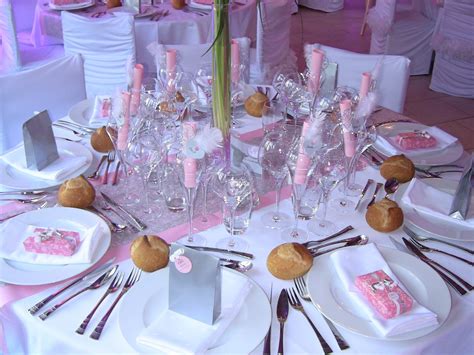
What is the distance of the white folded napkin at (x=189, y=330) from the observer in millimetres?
1014

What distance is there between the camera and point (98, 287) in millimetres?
1191

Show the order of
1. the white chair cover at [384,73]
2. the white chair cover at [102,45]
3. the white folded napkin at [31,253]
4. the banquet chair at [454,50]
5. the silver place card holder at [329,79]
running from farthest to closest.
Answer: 1. the banquet chair at [454,50]
2. the white chair cover at [102,45]
3. the white chair cover at [384,73]
4. the silver place card holder at [329,79]
5. the white folded napkin at [31,253]

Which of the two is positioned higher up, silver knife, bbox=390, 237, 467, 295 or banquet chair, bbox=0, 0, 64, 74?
silver knife, bbox=390, 237, 467, 295

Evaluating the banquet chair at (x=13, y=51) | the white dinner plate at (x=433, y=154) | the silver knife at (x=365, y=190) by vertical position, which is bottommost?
the banquet chair at (x=13, y=51)

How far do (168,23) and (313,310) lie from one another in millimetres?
2440

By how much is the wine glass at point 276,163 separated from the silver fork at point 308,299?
233 mm

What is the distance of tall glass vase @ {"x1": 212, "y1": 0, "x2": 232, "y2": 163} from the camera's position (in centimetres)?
140

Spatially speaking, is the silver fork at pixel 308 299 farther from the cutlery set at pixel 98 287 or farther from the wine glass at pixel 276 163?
the cutlery set at pixel 98 287

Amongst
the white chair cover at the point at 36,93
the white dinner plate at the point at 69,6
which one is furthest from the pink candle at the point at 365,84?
the white dinner plate at the point at 69,6

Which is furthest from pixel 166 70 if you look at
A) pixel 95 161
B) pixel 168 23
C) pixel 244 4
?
pixel 244 4

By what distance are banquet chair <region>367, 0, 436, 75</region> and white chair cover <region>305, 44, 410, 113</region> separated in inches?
104

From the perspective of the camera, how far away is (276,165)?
1.50m

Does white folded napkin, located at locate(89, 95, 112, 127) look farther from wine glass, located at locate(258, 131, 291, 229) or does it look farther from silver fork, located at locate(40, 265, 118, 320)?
silver fork, located at locate(40, 265, 118, 320)

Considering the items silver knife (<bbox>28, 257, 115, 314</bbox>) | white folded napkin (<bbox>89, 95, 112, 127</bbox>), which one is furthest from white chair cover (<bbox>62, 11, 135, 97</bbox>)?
silver knife (<bbox>28, 257, 115, 314</bbox>)
